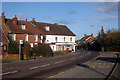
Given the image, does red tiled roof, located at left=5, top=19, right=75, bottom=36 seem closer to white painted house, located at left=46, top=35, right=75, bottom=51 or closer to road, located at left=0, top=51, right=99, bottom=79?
white painted house, located at left=46, top=35, right=75, bottom=51

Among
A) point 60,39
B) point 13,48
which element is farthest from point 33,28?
point 13,48

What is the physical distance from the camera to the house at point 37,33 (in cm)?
3434

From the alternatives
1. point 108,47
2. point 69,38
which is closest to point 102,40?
point 108,47

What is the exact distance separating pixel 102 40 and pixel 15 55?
37.7 meters

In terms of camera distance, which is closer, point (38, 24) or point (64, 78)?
point (64, 78)

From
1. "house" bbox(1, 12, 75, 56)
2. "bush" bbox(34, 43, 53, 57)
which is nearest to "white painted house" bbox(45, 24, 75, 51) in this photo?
"house" bbox(1, 12, 75, 56)

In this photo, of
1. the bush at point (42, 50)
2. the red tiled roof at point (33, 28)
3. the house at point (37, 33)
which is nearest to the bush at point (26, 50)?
the bush at point (42, 50)

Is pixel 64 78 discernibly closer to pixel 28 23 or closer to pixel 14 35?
pixel 14 35

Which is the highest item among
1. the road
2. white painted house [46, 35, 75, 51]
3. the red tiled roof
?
the red tiled roof

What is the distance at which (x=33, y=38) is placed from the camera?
38406mm

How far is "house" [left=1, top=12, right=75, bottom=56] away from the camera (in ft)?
113

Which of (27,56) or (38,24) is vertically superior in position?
(38,24)

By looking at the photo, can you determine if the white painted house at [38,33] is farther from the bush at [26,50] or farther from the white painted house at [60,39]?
the bush at [26,50]

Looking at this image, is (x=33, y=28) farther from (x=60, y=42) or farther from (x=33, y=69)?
(x=33, y=69)
